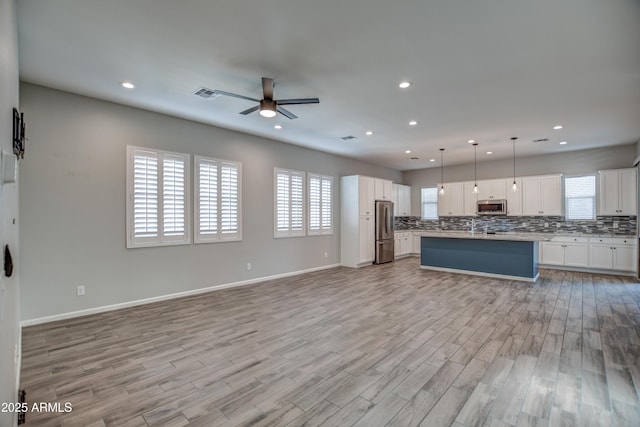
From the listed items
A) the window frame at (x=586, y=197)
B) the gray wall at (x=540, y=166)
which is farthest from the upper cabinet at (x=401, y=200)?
the window frame at (x=586, y=197)

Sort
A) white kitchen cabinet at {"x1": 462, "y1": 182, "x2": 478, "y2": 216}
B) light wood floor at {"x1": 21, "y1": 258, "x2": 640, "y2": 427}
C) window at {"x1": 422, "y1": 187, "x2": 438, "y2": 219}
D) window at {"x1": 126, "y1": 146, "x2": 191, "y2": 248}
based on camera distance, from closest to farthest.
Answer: light wood floor at {"x1": 21, "y1": 258, "x2": 640, "y2": 427}, window at {"x1": 126, "y1": 146, "x2": 191, "y2": 248}, white kitchen cabinet at {"x1": 462, "y1": 182, "x2": 478, "y2": 216}, window at {"x1": 422, "y1": 187, "x2": 438, "y2": 219}

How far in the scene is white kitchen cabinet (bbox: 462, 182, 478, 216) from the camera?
29.0ft

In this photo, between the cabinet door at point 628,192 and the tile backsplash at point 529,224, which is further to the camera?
the tile backsplash at point 529,224

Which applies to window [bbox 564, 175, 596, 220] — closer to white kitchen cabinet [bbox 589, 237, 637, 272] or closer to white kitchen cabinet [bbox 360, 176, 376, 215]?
white kitchen cabinet [bbox 589, 237, 637, 272]

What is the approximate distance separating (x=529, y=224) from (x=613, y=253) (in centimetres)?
178

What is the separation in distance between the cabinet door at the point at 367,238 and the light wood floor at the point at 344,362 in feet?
9.89

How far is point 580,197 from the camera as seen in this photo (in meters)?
7.41

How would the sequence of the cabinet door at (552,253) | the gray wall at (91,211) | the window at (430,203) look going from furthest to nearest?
the window at (430,203) → the cabinet door at (552,253) → the gray wall at (91,211)

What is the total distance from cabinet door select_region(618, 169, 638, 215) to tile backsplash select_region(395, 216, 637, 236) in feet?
0.95

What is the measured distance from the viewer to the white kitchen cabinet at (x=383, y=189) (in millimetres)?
8459

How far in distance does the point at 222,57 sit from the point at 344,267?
19.1ft

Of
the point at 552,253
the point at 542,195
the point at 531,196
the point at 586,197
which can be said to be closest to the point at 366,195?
the point at 531,196

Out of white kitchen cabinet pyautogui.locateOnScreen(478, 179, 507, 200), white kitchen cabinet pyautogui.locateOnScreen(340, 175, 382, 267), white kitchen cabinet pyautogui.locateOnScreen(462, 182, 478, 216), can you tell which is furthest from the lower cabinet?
white kitchen cabinet pyautogui.locateOnScreen(340, 175, 382, 267)

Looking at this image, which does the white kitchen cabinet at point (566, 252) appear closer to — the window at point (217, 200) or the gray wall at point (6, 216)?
the window at point (217, 200)
